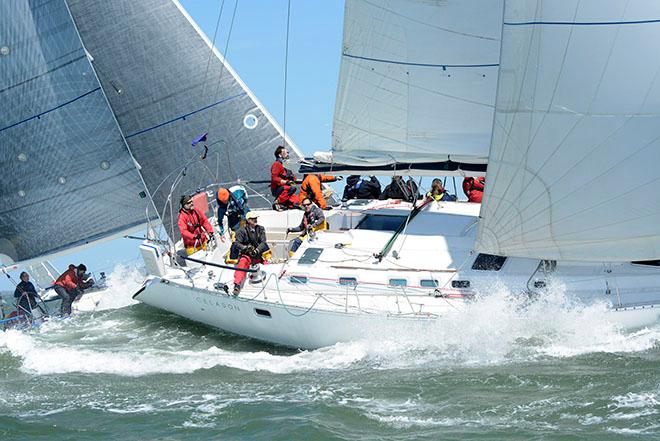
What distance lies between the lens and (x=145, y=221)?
719 inches

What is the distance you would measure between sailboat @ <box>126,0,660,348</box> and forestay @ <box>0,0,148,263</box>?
3.56 meters

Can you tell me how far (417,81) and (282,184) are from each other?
10.3 ft

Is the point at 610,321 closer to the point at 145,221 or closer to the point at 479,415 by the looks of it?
the point at 479,415

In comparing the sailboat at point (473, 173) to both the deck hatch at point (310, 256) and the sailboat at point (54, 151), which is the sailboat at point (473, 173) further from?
the sailboat at point (54, 151)

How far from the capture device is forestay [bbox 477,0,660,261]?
11.2 m

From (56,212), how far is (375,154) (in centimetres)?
650

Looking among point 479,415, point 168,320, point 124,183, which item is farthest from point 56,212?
point 479,415

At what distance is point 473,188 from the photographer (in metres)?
15.9

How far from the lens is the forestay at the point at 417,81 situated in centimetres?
1336

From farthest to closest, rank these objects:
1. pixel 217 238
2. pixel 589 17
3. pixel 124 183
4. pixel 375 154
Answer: pixel 124 183 < pixel 217 238 < pixel 375 154 < pixel 589 17

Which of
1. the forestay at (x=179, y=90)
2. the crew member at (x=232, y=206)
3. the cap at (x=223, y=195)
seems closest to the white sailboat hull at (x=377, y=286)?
the crew member at (x=232, y=206)

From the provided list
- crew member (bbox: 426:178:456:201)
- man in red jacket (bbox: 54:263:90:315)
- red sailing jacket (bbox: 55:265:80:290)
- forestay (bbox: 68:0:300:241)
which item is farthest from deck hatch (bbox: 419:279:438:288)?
red sailing jacket (bbox: 55:265:80:290)

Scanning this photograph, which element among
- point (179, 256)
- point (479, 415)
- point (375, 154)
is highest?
point (375, 154)

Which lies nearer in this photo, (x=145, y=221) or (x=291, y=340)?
(x=291, y=340)
